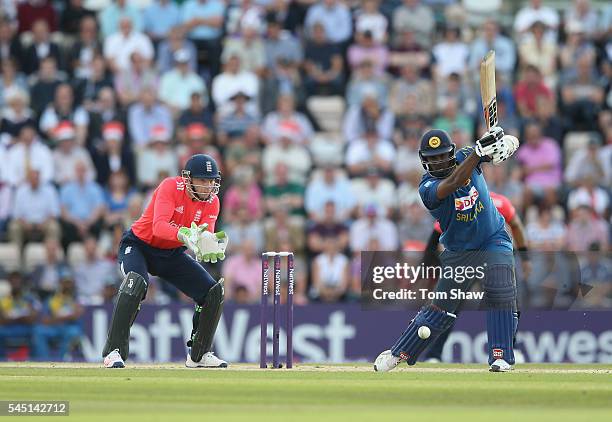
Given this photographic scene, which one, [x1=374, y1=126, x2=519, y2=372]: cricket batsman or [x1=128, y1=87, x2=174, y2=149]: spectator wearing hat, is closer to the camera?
[x1=374, y1=126, x2=519, y2=372]: cricket batsman

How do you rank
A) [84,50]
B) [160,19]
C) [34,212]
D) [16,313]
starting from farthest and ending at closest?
[160,19]
[84,50]
[34,212]
[16,313]

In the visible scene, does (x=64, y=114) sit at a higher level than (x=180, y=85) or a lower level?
lower

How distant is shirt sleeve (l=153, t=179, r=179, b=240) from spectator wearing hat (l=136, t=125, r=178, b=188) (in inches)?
281

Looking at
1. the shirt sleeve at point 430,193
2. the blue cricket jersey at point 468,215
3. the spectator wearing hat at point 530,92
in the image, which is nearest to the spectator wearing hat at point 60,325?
the blue cricket jersey at point 468,215

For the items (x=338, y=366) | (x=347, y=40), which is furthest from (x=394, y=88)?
(x=338, y=366)

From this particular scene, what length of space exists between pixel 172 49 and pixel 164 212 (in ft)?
31.0

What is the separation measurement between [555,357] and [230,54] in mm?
7769

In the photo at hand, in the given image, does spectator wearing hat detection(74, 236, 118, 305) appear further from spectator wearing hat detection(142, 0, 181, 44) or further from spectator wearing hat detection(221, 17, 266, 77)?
spectator wearing hat detection(142, 0, 181, 44)

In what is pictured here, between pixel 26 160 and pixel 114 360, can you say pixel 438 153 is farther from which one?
pixel 26 160

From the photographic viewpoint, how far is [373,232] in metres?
19.2

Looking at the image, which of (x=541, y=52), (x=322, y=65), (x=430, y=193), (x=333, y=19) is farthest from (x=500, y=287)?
(x=333, y=19)

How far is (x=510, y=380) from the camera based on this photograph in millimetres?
11344

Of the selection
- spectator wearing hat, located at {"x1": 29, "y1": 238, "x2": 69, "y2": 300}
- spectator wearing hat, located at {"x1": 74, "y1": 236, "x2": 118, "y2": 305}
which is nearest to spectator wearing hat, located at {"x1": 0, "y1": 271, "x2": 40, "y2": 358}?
spectator wearing hat, located at {"x1": 29, "y1": 238, "x2": 69, "y2": 300}

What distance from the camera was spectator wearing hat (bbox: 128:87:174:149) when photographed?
20.9 m
